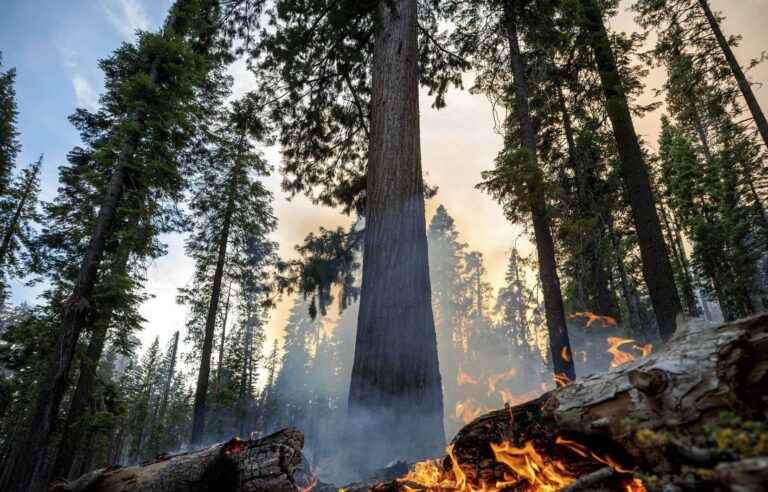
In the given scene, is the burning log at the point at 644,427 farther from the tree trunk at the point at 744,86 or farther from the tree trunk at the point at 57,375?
the tree trunk at the point at 744,86

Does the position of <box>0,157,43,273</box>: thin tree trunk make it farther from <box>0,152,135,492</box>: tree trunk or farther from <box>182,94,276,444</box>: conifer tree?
<box>0,152,135,492</box>: tree trunk

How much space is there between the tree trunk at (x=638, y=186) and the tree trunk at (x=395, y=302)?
5851 millimetres

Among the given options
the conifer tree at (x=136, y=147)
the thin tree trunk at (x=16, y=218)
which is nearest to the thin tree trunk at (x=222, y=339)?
the thin tree trunk at (x=16, y=218)

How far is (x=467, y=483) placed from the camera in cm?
247

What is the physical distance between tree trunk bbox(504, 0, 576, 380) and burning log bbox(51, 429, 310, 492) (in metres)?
6.39

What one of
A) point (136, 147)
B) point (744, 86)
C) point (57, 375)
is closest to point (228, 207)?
point (136, 147)

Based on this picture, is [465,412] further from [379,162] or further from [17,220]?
[17,220]

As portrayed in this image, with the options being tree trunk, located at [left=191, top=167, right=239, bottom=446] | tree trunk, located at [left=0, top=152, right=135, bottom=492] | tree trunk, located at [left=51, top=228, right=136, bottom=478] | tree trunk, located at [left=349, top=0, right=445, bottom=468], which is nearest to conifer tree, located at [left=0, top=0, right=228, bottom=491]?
tree trunk, located at [left=0, top=152, right=135, bottom=492]

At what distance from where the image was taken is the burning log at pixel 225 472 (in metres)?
2.55

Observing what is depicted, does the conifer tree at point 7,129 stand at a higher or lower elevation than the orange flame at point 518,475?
higher

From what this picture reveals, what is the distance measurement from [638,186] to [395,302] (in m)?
7.19

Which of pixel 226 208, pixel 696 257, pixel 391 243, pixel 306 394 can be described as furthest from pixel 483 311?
pixel 391 243

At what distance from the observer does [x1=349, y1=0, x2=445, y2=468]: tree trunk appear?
3.95 m

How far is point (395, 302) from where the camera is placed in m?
4.31
